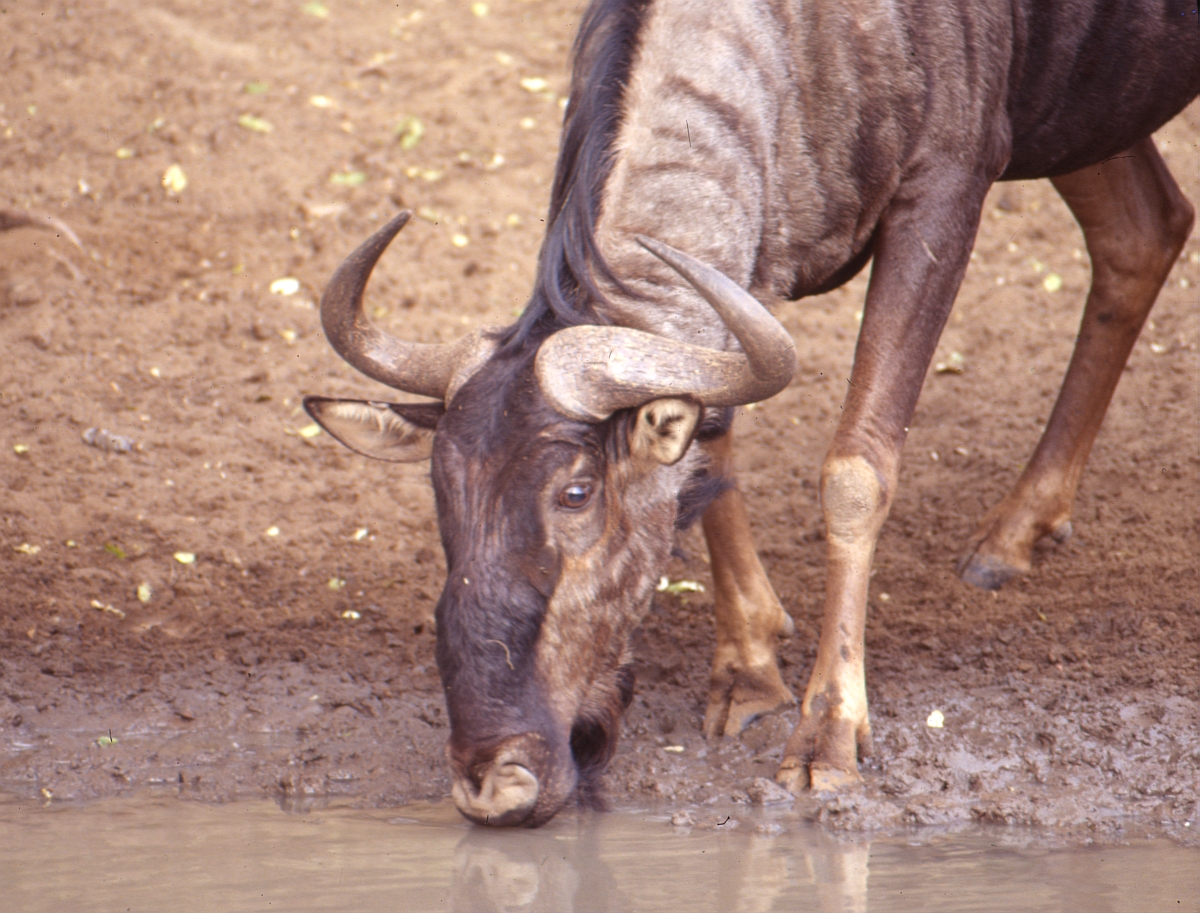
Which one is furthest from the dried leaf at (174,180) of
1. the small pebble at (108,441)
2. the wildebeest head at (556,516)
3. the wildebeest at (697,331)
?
the wildebeest head at (556,516)

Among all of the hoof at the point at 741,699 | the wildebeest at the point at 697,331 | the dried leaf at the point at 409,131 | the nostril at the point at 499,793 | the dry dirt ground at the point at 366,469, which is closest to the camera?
the nostril at the point at 499,793

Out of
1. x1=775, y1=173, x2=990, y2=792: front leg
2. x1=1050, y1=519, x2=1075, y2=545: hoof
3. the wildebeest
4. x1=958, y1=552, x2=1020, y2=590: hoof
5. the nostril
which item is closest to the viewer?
the nostril

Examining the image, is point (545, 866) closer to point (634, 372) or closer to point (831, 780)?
point (831, 780)

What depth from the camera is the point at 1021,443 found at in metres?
6.55

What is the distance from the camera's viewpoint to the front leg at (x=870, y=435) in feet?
13.4

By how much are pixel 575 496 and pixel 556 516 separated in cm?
8

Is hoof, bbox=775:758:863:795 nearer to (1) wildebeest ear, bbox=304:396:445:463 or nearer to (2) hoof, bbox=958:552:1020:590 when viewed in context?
(1) wildebeest ear, bbox=304:396:445:463

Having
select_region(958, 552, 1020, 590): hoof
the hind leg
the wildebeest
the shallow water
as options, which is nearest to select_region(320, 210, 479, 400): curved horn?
the wildebeest

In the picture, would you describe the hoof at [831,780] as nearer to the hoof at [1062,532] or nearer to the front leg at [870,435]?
the front leg at [870,435]

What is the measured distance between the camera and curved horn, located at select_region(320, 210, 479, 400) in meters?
4.00

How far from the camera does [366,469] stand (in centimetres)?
639

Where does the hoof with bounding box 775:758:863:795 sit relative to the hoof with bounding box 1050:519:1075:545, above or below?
above

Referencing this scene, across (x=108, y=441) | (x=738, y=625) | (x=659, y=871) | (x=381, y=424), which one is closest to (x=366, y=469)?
(x=108, y=441)

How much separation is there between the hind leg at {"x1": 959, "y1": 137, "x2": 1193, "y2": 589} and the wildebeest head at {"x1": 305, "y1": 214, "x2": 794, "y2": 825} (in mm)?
2264
